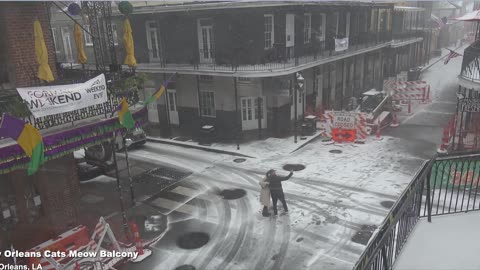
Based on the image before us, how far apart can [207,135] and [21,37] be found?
11.4m

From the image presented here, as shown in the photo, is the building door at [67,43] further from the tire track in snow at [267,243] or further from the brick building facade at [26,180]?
the tire track in snow at [267,243]

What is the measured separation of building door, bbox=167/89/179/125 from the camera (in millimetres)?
22527

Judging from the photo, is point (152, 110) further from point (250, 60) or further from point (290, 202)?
point (290, 202)

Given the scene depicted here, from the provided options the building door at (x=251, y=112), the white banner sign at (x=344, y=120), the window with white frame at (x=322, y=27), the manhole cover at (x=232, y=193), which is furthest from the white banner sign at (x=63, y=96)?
the window with white frame at (x=322, y=27)

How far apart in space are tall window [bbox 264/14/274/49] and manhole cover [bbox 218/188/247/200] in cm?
874

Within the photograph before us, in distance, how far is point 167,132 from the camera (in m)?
22.0

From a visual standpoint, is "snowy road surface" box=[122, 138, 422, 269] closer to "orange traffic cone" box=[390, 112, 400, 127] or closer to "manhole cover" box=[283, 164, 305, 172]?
"manhole cover" box=[283, 164, 305, 172]

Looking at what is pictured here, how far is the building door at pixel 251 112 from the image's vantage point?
66.9 ft

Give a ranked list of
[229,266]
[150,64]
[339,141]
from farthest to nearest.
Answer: [150,64], [339,141], [229,266]

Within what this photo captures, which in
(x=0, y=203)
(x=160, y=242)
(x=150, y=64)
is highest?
(x=150, y=64)

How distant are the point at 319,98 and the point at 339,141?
682 cm

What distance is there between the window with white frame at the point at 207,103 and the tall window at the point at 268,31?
411 cm

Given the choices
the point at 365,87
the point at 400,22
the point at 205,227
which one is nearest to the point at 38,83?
the point at 205,227

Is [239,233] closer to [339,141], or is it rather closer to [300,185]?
[300,185]
